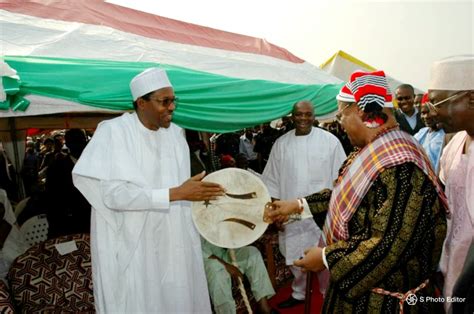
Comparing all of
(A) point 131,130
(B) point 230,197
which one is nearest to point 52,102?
(A) point 131,130

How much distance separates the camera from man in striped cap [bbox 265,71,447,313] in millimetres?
1757

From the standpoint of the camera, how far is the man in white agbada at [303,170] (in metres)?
4.42

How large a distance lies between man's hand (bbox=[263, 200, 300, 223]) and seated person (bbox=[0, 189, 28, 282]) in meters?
2.76

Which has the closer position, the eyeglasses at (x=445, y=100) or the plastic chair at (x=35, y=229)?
the eyeglasses at (x=445, y=100)

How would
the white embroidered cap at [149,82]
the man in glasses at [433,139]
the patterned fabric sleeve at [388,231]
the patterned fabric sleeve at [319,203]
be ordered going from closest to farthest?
the patterned fabric sleeve at [388,231] → the patterned fabric sleeve at [319,203] → the white embroidered cap at [149,82] → the man in glasses at [433,139]

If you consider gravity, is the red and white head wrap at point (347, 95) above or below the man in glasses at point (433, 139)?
above

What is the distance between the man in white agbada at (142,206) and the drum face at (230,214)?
0.11 metres

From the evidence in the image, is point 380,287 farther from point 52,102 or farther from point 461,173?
point 52,102

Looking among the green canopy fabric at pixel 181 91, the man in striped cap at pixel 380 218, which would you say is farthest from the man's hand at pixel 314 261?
the green canopy fabric at pixel 181 91

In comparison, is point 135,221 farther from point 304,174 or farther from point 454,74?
point 304,174

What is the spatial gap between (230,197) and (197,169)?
210 centimetres

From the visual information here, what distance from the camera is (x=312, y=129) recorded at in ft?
15.1

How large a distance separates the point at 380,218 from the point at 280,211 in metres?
0.88

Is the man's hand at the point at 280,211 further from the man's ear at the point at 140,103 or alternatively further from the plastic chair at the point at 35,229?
the plastic chair at the point at 35,229
